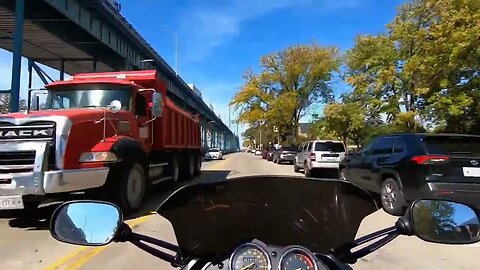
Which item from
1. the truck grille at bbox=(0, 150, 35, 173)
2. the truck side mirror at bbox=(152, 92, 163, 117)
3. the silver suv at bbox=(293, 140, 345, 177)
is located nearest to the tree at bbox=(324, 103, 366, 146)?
the silver suv at bbox=(293, 140, 345, 177)

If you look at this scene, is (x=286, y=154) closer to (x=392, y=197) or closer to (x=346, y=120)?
(x=346, y=120)

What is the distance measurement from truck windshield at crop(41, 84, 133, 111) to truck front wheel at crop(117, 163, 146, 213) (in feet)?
5.10

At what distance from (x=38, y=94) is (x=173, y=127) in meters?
4.83

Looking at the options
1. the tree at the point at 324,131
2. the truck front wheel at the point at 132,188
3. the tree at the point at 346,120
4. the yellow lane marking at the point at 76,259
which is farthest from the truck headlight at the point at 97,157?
the tree at the point at 324,131

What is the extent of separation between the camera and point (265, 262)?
7.48 feet

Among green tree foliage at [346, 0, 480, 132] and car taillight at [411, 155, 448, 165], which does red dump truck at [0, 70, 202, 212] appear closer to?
car taillight at [411, 155, 448, 165]

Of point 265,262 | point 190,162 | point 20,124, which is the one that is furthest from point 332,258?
point 190,162

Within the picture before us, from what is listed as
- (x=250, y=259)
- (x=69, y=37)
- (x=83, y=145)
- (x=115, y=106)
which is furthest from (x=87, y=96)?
(x=69, y=37)

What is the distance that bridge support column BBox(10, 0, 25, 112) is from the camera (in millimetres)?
21797

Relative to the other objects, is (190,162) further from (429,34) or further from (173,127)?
(429,34)

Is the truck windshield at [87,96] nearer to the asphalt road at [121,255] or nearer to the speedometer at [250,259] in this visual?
the asphalt road at [121,255]

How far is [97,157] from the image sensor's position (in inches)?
365

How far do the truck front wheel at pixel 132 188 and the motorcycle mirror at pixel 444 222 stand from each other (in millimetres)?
7883

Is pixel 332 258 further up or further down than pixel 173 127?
further down
